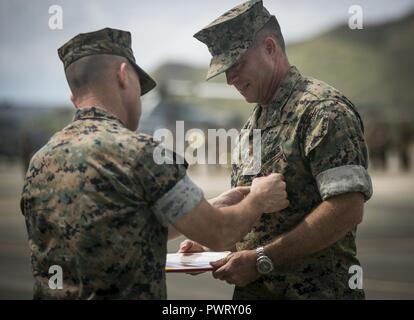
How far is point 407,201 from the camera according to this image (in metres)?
20.2

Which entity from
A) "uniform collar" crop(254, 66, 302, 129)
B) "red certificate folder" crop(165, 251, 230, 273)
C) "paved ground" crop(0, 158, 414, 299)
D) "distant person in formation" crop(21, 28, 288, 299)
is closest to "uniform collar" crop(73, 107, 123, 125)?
"distant person in formation" crop(21, 28, 288, 299)

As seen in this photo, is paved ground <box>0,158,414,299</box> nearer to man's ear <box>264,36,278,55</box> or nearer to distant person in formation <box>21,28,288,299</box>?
man's ear <box>264,36,278,55</box>

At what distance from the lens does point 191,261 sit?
2.97 meters

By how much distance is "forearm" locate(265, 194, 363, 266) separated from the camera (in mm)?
2697

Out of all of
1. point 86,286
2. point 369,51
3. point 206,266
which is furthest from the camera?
point 369,51

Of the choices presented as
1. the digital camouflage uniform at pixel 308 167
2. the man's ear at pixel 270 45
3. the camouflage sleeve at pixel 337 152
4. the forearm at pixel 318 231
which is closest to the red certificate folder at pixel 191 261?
the digital camouflage uniform at pixel 308 167

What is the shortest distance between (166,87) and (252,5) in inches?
1611

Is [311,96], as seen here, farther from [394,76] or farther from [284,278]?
[394,76]

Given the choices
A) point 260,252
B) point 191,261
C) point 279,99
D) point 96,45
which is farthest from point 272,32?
point 191,261

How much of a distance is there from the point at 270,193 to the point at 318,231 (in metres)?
0.24

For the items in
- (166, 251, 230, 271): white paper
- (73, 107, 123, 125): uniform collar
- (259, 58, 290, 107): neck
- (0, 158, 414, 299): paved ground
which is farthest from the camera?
(0, 158, 414, 299): paved ground

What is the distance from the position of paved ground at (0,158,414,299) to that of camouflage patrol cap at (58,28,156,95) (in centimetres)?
574

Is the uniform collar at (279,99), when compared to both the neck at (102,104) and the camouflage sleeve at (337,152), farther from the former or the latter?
the neck at (102,104)
